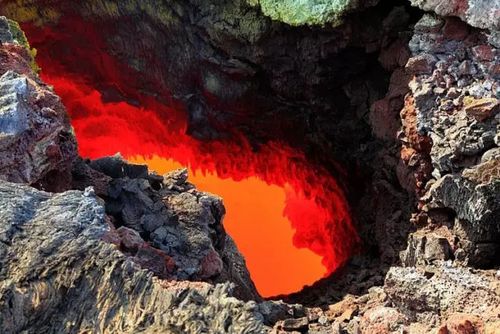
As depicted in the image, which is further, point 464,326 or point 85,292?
point 464,326

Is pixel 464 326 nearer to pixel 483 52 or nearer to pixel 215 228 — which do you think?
pixel 215 228

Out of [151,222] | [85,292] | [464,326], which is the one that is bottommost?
[85,292]

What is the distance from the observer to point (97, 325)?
2705 mm

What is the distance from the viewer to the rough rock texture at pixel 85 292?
8.79 ft

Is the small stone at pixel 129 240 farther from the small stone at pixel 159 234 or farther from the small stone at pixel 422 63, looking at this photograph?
the small stone at pixel 422 63

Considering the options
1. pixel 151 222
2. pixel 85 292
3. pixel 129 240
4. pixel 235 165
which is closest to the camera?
pixel 85 292

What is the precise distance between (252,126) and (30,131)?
452 cm

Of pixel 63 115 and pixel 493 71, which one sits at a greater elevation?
pixel 493 71

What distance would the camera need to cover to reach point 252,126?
838 cm

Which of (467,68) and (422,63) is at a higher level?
(422,63)

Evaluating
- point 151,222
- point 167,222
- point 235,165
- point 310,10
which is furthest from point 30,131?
point 235,165

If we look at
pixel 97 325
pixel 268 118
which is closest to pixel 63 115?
pixel 97 325

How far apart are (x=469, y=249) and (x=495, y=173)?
634 mm

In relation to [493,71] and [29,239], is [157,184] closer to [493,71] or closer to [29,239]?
[29,239]
